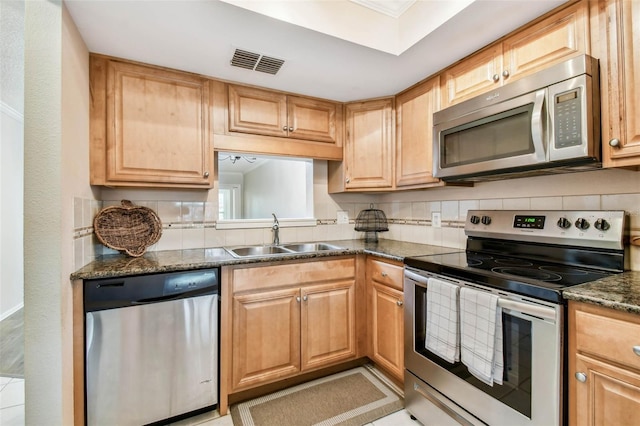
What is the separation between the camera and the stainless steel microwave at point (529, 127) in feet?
3.93

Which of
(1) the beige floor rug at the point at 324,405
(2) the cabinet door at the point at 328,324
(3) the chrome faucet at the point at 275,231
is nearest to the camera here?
(1) the beige floor rug at the point at 324,405

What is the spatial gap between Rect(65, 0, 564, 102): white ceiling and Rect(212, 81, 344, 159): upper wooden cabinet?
6.3 inches

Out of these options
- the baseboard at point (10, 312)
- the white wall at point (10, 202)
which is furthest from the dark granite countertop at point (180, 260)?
the baseboard at point (10, 312)

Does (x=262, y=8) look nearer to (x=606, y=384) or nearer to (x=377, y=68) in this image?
(x=377, y=68)

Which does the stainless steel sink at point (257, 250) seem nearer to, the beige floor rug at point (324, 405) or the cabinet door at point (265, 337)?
the cabinet door at point (265, 337)

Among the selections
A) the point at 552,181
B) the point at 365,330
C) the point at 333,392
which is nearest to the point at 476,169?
the point at 552,181

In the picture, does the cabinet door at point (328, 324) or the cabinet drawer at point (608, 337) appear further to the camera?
the cabinet door at point (328, 324)

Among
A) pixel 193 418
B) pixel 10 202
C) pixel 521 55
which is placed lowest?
pixel 193 418

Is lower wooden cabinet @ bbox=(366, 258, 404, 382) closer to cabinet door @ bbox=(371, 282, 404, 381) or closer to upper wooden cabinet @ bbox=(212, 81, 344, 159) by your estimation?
cabinet door @ bbox=(371, 282, 404, 381)

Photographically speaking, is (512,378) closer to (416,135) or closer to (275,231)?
(416,135)

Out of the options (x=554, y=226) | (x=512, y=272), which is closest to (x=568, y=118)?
(x=554, y=226)

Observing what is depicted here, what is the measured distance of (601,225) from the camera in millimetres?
1339

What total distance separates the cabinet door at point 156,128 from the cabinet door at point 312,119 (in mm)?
613

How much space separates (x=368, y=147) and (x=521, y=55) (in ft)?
3.64
